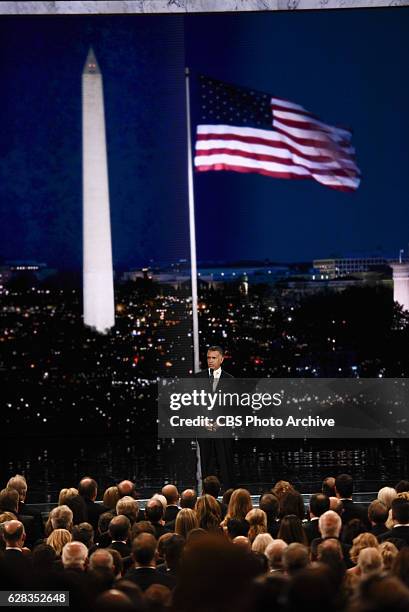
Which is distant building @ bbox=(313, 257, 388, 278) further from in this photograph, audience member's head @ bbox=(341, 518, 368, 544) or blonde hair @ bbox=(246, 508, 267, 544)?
audience member's head @ bbox=(341, 518, 368, 544)

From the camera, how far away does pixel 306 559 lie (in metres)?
5.47

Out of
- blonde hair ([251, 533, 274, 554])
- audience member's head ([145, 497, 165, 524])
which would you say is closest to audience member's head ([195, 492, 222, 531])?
audience member's head ([145, 497, 165, 524])

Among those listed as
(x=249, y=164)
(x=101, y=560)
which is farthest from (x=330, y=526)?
(x=249, y=164)

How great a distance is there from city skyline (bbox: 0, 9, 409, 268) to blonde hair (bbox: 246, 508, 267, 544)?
10.9 m

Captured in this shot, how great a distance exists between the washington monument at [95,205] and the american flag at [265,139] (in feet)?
15.0

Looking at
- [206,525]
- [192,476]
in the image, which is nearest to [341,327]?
[192,476]

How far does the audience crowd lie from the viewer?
10.5 ft

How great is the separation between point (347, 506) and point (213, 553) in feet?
19.7

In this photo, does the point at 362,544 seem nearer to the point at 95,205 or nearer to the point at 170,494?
the point at 170,494

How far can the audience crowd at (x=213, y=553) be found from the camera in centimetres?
319

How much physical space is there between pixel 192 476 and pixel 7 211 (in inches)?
302

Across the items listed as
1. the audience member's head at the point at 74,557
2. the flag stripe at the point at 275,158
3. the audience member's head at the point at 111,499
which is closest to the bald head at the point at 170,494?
the audience member's head at the point at 111,499

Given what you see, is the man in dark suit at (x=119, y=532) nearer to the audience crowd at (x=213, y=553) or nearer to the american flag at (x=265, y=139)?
the audience crowd at (x=213, y=553)

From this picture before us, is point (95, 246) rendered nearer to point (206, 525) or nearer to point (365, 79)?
point (365, 79)
